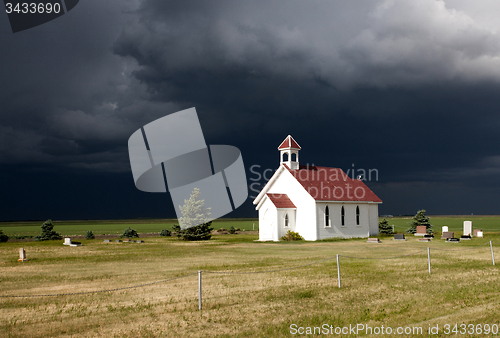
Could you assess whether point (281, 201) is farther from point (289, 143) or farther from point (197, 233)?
point (197, 233)

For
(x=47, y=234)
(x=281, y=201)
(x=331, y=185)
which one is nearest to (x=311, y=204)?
(x=281, y=201)

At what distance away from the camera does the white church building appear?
4428cm

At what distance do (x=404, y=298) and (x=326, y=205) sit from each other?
102 feet

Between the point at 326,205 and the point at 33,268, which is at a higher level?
the point at 326,205

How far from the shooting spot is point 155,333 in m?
10.6

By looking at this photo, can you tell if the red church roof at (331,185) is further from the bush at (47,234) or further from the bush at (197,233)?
the bush at (47,234)

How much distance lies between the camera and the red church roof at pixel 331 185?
45.7m

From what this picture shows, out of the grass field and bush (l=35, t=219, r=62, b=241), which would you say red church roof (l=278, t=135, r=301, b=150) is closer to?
the grass field

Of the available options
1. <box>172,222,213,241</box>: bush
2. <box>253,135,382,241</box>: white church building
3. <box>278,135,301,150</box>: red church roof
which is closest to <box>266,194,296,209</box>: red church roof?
<box>253,135,382,241</box>: white church building

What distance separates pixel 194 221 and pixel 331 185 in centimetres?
1738

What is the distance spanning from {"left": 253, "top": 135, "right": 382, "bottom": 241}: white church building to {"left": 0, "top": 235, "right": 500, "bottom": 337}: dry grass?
2159 cm

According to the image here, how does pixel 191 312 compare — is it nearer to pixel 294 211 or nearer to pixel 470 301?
pixel 470 301

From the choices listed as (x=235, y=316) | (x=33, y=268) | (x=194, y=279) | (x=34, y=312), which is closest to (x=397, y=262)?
(x=194, y=279)

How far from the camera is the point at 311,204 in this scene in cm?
4406
